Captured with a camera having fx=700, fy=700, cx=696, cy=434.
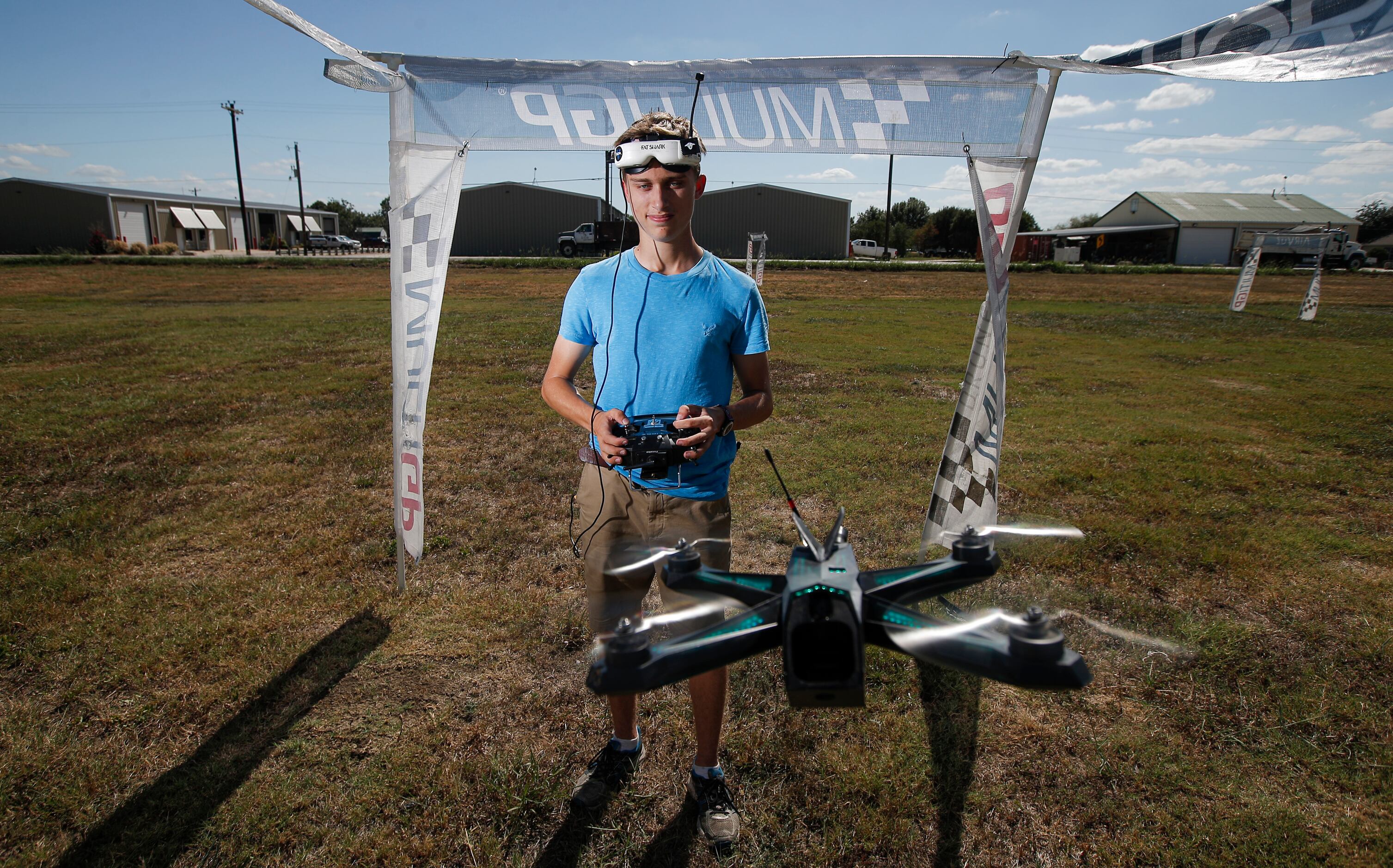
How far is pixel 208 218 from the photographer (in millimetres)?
65000

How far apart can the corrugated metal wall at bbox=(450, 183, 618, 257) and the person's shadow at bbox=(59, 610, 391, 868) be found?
45.8 metres

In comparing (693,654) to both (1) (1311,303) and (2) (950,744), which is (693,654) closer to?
(2) (950,744)

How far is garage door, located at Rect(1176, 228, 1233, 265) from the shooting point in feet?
205

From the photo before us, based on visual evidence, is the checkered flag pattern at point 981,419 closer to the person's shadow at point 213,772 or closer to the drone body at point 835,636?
the drone body at point 835,636

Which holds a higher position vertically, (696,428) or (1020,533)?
(696,428)

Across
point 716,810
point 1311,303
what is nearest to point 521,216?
point 1311,303

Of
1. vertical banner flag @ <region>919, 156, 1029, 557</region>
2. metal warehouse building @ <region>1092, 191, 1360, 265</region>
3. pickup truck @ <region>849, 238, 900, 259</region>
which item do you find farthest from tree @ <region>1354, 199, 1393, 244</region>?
vertical banner flag @ <region>919, 156, 1029, 557</region>

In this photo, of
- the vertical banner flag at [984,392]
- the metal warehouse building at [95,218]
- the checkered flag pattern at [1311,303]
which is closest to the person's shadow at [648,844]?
the vertical banner flag at [984,392]

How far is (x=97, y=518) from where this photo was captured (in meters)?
5.65

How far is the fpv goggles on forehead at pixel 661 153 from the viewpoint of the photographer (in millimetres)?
2223

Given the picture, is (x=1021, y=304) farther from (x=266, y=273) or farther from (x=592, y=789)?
(x=266, y=273)

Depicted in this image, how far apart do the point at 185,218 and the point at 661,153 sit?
253ft

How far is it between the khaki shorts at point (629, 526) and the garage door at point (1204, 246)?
246 feet

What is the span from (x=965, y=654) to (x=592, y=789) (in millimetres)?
2005
